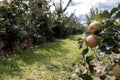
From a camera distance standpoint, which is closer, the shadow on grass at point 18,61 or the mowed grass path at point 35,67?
the mowed grass path at point 35,67

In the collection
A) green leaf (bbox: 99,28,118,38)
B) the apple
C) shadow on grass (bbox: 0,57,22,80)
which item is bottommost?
the apple

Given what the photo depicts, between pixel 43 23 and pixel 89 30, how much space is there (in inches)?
466

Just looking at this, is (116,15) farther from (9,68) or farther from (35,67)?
(35,67)

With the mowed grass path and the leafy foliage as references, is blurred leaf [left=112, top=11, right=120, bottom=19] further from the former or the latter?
the leafy foliage

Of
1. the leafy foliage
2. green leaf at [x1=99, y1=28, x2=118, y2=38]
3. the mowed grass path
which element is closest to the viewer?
green leaf at [x1=99, y1=28, x2=118, y2=38]

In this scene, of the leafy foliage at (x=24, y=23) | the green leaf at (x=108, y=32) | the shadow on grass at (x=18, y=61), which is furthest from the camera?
the leafy foliage at (x=24, y=23)

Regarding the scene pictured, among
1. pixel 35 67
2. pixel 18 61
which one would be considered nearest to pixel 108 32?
pixel 35 67

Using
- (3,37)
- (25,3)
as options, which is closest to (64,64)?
(3,37)

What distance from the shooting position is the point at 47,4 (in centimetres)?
1370

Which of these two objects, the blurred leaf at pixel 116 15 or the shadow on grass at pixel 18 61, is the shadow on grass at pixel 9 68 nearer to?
the shadow on grass at pixel 18 61

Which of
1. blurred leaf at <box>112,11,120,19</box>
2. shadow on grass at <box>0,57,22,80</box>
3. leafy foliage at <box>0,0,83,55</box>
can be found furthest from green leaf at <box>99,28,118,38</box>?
leafy foliage at <box>0,0,83,55</box>

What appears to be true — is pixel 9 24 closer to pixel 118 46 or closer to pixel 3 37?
pixel 3 37

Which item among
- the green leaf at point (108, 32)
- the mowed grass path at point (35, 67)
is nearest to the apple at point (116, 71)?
the green leaf at point (108, 32)

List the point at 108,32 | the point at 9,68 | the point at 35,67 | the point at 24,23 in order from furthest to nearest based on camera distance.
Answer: the point at 24,23
the point at 35,67
the point at 9,68
the point at 108,32
